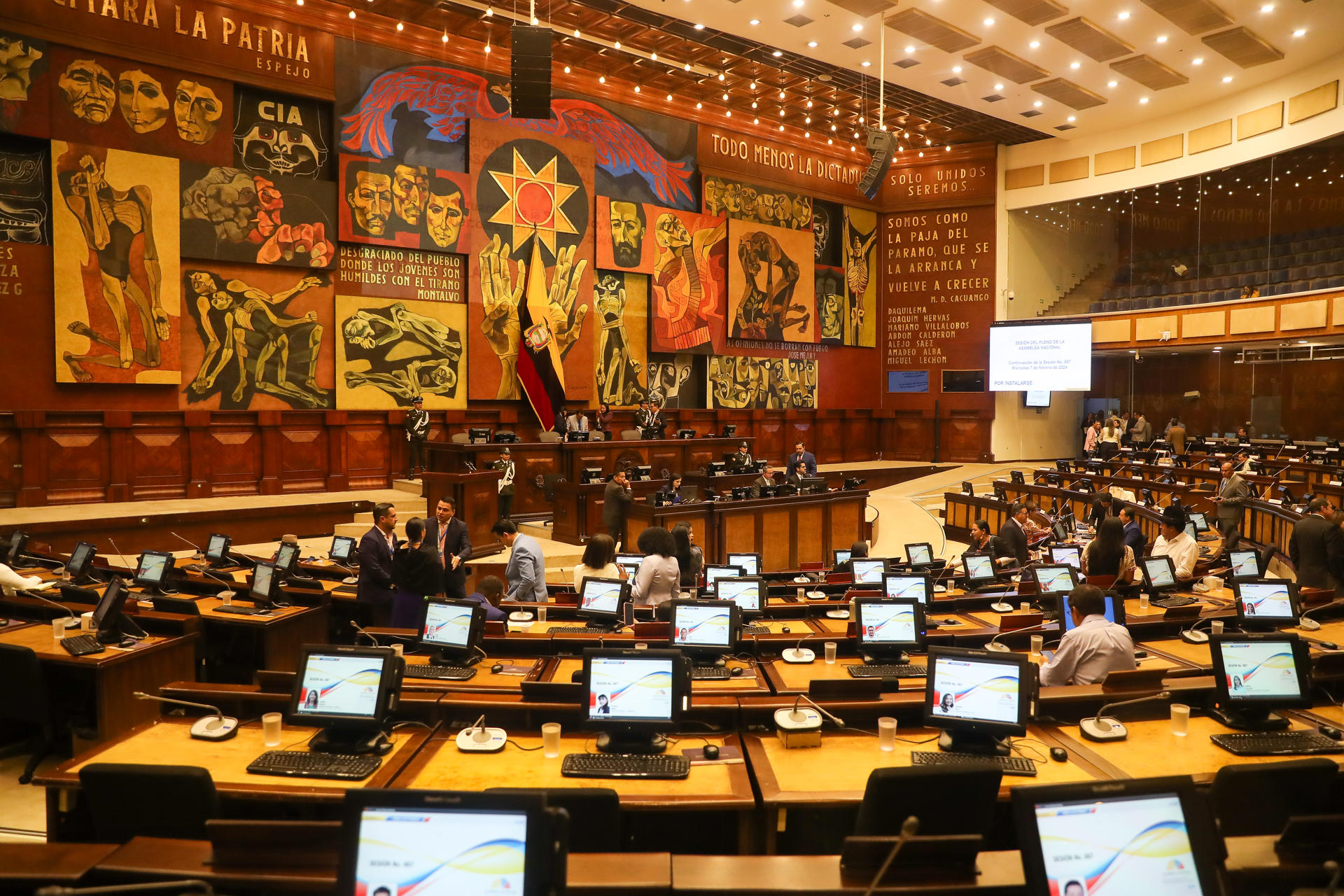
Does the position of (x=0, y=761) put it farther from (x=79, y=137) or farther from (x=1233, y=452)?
(x=1233, y=452)

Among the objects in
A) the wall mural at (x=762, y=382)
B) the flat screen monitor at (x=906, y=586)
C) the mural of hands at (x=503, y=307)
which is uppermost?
the mural of hands at (x=503, y=307)

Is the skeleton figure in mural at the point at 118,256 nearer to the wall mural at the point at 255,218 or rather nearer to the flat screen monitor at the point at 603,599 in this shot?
the wall mural at the point at 255,218

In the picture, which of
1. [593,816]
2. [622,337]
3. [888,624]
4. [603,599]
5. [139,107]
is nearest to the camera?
[593,816]

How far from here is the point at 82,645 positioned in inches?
190

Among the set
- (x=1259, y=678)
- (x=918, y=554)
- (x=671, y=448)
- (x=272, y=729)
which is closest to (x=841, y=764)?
(x=1259, y=678)

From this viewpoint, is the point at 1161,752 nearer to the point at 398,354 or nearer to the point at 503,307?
the point at 398,354

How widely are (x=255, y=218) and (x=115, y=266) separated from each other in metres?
1.86

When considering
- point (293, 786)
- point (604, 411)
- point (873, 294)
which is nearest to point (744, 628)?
point (293, 786)

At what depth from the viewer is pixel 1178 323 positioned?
16016mm

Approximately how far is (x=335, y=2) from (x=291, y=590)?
A: 9921 millimetres

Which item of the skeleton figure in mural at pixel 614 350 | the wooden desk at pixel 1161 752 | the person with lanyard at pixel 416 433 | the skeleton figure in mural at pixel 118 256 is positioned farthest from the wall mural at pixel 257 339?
the wooden desk at pixel 1161 752

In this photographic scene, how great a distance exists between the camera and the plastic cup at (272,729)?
3.43 m

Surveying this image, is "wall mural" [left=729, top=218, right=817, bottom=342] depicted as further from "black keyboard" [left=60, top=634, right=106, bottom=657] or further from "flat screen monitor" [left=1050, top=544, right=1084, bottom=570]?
"black keyboard" [left=60, top=634, right=106, bottom=657]

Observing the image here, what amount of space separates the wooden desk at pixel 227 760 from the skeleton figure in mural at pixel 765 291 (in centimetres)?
1408
